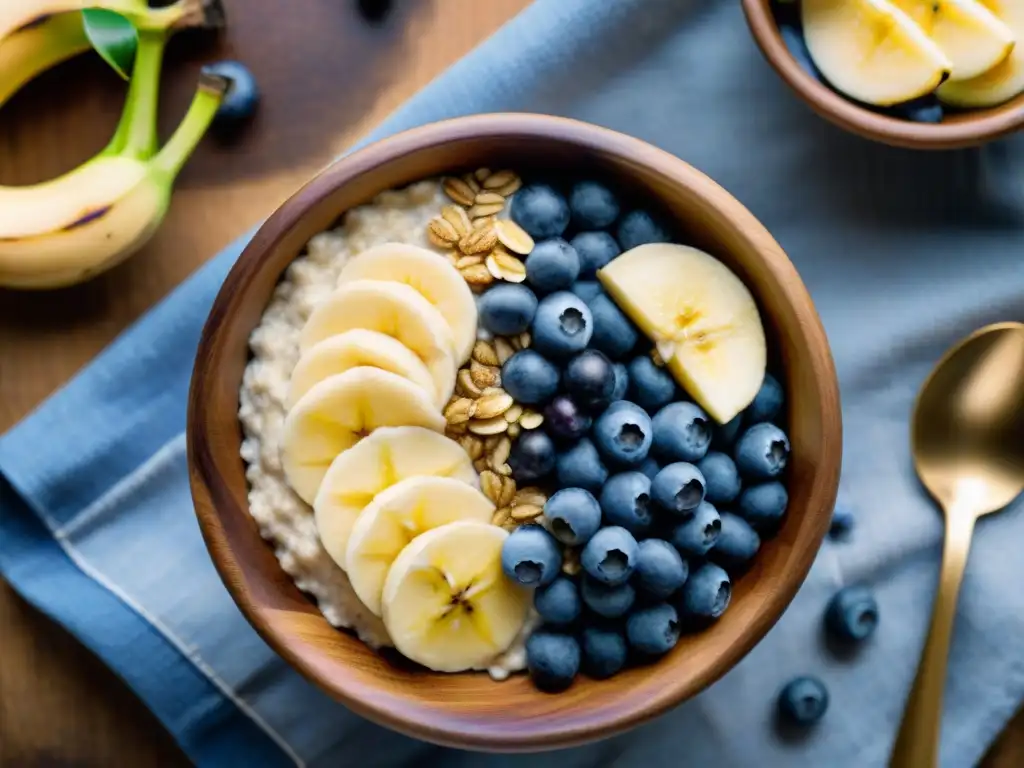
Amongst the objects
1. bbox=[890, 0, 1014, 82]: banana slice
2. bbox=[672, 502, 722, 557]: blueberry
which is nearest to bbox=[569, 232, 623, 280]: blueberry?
bbox=[672, 502, 722, 557]: blueberry

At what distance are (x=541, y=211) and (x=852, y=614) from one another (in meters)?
→ 0.54

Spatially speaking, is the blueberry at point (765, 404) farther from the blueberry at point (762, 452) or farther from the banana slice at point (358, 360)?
the banana slice at point (358, 360)

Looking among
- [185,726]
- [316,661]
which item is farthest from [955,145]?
[185,726]

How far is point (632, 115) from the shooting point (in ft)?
3.80

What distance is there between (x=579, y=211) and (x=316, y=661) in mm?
474

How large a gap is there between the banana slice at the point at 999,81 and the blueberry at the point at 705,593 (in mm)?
547

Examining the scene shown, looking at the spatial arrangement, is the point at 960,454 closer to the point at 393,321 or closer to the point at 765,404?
the point at 765,404

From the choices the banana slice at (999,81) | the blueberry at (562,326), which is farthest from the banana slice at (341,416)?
the banana slice at (999,81)

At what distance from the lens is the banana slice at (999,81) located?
104 centimetres

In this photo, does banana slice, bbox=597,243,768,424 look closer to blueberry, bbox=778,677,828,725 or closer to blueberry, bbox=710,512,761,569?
blueberry, bbox=710,512,761,569

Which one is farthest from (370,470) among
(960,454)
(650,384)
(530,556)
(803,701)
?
(960,454)

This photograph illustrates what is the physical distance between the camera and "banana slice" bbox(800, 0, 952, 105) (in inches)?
40.3

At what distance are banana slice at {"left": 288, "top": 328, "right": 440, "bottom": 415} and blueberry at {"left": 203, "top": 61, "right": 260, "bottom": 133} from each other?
1.11 ft

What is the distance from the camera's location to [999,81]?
41.3 inches
